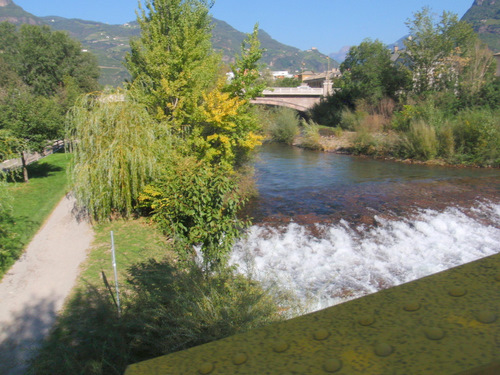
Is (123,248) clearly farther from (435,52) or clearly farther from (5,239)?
(435,52)

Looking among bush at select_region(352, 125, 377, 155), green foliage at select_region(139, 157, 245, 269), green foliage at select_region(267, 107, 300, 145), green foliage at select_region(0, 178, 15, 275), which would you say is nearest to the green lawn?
green foliage at select_region(139, 157, 245, 269)

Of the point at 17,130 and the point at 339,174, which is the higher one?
the point at 17,130

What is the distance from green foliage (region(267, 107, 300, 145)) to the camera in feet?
126

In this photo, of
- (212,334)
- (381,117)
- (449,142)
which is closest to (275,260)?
(212,334)

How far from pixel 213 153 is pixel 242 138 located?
149cm

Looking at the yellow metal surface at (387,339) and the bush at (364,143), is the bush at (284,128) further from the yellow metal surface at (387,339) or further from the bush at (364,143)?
the yellow metal surface at (387,339)

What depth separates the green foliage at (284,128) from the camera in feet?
126

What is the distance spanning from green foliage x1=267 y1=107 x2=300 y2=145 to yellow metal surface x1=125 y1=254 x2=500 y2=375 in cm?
3742

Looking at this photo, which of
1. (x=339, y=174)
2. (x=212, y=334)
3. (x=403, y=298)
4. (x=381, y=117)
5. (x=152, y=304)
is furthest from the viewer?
(x=381, y=117)

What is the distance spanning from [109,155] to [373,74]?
39.9 m

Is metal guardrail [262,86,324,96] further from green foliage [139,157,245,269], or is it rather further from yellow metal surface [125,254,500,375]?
yellow metal surface [125,254,500,375]

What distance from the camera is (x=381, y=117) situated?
121 feet

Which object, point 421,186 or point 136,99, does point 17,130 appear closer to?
point 136,99

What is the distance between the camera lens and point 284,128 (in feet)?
126
